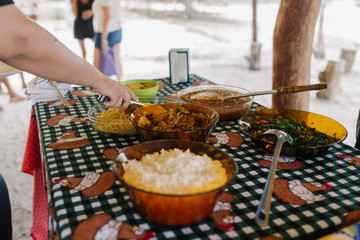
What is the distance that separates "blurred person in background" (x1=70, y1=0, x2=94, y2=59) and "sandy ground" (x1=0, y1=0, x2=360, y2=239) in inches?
39.0

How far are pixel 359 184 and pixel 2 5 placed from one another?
1.26 metres

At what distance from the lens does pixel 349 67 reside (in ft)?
19.2

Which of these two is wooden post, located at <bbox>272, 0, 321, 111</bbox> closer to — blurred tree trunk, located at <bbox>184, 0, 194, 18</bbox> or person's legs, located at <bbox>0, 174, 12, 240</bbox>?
person's legs, located at <bbox>0, 174, 12, 240</bbox>

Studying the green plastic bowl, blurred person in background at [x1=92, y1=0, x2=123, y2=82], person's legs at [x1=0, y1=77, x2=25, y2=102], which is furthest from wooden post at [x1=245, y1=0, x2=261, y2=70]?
the green plastic bowl

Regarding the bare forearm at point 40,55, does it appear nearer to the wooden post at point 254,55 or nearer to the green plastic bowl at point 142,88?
the green plastic bowl at point 142,88

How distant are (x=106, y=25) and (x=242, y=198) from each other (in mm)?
3578

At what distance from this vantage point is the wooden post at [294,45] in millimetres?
2637

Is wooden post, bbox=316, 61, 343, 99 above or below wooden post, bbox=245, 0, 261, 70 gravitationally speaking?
below

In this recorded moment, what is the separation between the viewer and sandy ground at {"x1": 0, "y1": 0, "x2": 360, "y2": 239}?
319 cm

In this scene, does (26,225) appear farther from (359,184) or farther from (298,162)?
(359,184)

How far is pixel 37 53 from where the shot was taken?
1000 mm

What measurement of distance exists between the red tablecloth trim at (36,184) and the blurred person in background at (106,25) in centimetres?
248

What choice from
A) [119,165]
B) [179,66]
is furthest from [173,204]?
[179,66]

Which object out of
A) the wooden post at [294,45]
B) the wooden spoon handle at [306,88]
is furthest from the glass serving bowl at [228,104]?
the wooden post at [294,45]
